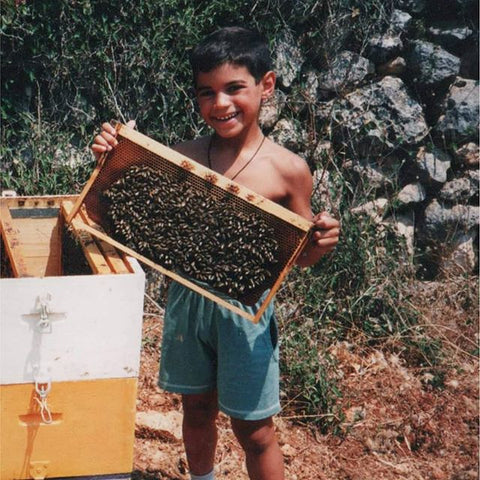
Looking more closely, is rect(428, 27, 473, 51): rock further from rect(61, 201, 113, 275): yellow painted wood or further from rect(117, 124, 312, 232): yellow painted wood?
rect(61, 201, 113, 275): yellow painted wood

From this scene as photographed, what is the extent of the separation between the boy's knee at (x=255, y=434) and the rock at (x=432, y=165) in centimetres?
280

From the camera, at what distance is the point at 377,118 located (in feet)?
15.4

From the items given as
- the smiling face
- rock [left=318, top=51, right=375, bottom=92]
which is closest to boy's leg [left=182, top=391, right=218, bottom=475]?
the smiling face

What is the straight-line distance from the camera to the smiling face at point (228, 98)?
2438mm

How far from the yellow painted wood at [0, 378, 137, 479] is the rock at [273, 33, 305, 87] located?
9.91 feet

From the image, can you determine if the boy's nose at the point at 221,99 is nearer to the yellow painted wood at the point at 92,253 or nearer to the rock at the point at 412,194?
the yellow painted wood at the point at 92,253

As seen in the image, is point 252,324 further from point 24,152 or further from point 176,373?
point 24,152

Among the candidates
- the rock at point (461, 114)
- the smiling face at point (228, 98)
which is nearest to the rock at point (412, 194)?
the rock at point (461, 114)

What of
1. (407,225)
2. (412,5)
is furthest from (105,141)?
(412,5)

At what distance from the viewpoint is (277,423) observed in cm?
358

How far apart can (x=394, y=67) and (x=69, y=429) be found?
360cm

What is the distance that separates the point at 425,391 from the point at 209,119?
2295 mm

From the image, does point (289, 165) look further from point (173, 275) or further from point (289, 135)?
point (289, 135)

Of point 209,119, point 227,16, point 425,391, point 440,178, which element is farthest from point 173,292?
point 440,178
